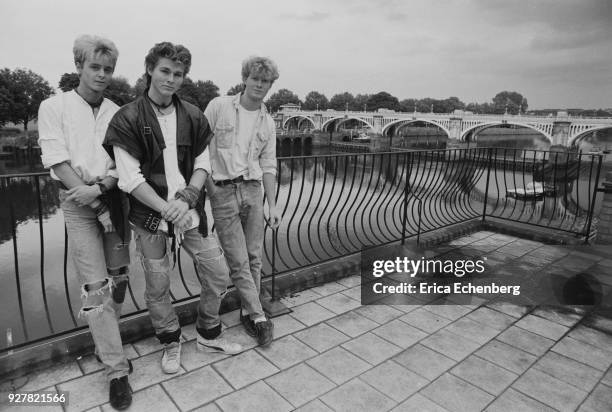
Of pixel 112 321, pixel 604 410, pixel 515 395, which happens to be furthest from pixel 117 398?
pixel 604 410

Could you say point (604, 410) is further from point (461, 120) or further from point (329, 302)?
point (461, 120)

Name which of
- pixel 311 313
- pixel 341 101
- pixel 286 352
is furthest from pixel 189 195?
pixel 341 101

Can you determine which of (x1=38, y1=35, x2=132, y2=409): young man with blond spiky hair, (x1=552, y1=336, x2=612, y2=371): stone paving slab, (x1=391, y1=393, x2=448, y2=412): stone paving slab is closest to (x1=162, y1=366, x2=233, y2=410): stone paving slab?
(x1=38, y1=35, x2=132, y2=409): young man with blond spiky hair

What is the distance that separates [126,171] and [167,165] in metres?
0.23

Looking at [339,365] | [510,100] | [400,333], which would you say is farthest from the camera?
[510,100]

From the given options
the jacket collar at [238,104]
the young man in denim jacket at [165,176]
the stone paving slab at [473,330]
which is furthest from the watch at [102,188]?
the stone paving slab at [473,330]

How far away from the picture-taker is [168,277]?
243 cm

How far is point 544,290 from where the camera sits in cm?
385

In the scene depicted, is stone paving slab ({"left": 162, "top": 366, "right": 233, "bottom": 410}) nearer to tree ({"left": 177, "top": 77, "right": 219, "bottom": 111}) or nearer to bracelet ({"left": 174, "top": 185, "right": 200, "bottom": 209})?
bracelet ({"left": 174, "top": 185, "right": 200, "bottom": 209})

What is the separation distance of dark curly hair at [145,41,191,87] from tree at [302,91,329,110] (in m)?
112

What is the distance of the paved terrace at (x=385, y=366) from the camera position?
2.26 metres

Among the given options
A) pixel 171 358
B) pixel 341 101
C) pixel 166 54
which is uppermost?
pixel 341 101

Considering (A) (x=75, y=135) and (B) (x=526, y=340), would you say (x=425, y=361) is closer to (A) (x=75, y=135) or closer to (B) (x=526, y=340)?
(B) (x=526, y=340)

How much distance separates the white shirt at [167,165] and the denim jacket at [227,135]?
258 millimetres
